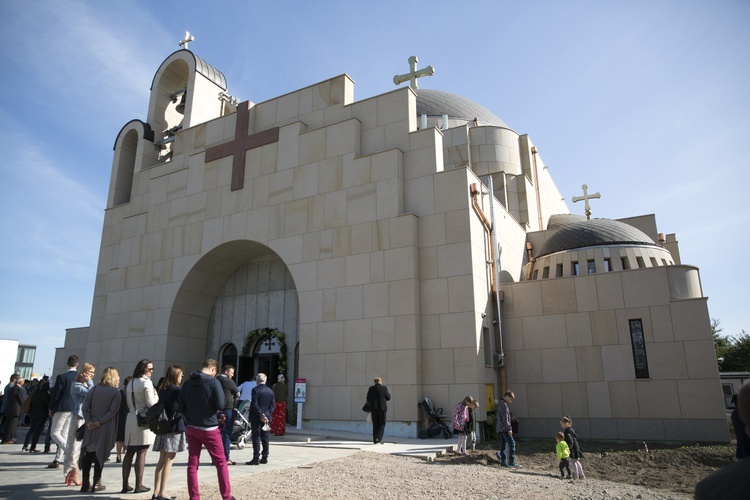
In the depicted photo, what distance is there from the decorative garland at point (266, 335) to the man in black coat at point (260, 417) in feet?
29.5

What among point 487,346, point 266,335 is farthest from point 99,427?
point 266,335

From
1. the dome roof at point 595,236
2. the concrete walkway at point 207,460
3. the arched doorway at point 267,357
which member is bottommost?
the concrete walkway at point 207,460

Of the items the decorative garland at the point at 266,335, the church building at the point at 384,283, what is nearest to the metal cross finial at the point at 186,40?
the church building at the point at 384,283

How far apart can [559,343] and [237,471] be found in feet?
39.0

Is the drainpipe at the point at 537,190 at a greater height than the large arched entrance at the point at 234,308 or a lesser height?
greater

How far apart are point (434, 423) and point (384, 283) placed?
15.1 feet

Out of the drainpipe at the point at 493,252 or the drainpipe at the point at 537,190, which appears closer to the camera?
the drainpipe at the point at 493,252

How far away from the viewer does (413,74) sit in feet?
82.7

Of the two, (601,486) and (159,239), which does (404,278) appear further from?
(159,239)

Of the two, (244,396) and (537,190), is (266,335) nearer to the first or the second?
(244,396)

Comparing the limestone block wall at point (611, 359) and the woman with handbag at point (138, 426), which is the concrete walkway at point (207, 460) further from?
the limestone block wall at point (611, 359)

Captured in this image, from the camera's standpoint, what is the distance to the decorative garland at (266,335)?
793 inches

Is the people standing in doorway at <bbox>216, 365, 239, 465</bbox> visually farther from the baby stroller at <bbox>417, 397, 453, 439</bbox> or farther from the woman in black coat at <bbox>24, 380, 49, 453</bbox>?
the baby stroller at <bbox>417, 397, 453, 439</bbox>

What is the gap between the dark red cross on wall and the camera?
2117cm
